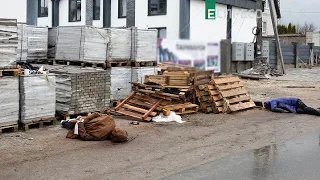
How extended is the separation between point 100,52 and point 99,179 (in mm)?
6271

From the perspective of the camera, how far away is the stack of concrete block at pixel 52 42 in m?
12.5

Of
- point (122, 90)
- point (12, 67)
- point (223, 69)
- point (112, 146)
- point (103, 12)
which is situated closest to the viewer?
point (112, 146)

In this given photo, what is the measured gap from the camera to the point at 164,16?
2823cm

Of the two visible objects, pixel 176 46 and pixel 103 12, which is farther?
pixel 103 12

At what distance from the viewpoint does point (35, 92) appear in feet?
30.7

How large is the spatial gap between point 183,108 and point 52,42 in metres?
4.18

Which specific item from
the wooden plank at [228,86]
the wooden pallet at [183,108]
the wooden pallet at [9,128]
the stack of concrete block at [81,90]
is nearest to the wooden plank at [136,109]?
the wooden pallet at [183,108]

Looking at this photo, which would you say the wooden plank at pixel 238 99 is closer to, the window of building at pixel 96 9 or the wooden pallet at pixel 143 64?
the wooden pallet at pixel 143 64

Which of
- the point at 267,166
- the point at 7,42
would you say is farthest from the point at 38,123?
the point at 267,166

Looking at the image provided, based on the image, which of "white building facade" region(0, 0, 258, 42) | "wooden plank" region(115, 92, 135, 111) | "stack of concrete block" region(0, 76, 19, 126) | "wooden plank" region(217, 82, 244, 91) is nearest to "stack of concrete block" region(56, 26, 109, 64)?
"wooden plank" region(115, 92, 135, 111)

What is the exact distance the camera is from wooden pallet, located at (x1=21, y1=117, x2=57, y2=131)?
9.22 metres

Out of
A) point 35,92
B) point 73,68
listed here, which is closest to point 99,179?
point 35,92

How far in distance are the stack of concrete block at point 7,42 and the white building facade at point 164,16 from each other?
50.5 feet

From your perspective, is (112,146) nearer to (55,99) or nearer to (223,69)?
(55,99)
